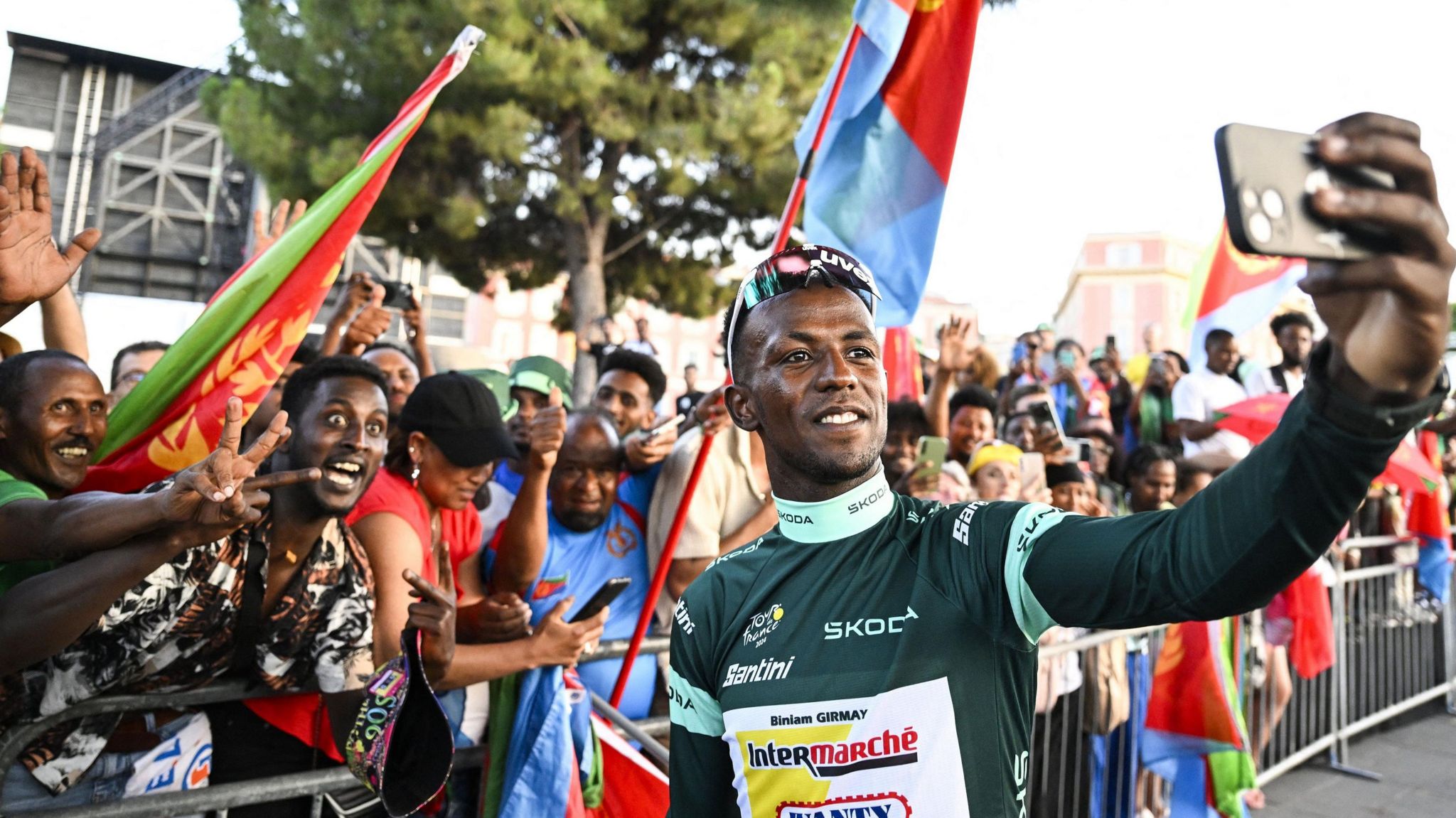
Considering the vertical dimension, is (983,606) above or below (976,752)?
above

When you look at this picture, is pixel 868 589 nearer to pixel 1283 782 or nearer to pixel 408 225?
pixel 1283 782

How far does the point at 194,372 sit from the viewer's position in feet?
10.7

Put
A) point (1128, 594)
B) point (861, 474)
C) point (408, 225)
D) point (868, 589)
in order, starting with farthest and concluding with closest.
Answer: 1. point (408, 225)
2. point (861, 474)
3. point (868, 589)
4. point (1128, 594)

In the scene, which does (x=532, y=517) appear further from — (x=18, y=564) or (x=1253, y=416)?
(x=1253, y=416)

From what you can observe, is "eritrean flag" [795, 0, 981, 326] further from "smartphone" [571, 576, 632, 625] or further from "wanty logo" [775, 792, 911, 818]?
"wanty logo" [775, 792, 911, 818]

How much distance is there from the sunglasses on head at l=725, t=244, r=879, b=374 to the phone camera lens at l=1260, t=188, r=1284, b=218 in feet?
3.52

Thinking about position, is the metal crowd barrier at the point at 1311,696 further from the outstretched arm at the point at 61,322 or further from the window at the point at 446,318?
the window at the point at 446,318

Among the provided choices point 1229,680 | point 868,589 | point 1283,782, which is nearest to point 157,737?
point 868,589

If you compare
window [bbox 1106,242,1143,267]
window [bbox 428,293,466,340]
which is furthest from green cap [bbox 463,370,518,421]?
window [bbox 1106,242,1143,267]

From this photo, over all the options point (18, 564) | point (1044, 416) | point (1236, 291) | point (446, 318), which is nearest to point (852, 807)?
point (18, 564)

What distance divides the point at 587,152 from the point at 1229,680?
43.9 feet

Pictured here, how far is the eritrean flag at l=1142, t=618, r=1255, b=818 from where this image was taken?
4.63 meters

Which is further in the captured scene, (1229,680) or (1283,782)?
(1283,782)

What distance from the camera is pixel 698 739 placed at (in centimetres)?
188
